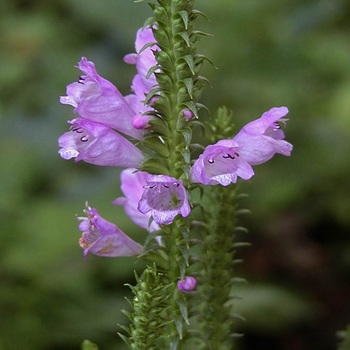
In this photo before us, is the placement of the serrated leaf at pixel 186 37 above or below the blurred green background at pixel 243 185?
below

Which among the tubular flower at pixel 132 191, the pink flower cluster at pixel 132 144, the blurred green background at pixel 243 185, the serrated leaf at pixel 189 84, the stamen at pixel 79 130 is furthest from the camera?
the blurred green background at pixel 243 185

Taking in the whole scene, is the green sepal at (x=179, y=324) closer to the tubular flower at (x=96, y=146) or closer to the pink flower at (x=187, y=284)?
the pink flower at (x=187, y=284)

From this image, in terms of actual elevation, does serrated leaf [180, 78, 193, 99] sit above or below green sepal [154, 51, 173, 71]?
below

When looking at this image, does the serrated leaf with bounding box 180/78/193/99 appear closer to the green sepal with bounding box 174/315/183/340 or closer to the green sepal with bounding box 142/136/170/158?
the green sepal with bounding box 142/136/170/158

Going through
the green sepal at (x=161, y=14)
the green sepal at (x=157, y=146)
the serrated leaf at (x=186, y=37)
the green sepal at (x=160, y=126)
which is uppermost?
the green sepal at (x=161, y=14)

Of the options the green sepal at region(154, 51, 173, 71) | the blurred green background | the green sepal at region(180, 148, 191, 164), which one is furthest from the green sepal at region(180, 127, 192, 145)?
the blurred green background

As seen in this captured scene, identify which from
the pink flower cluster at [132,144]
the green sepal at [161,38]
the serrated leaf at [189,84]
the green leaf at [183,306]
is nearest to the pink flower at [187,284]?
the green leaf at [183,306]
